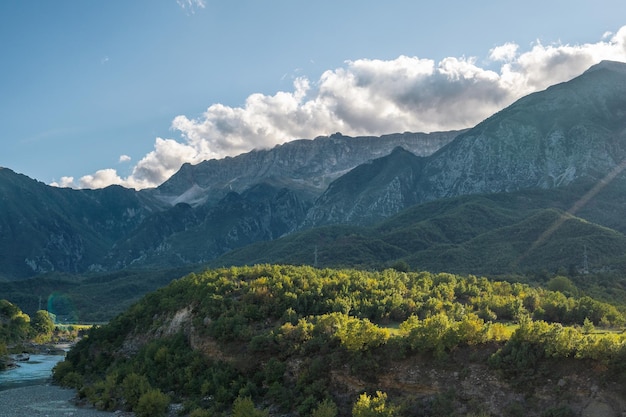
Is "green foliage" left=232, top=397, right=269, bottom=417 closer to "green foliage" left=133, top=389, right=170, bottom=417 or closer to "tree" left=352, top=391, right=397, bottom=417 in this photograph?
"tree" left=352, top=391, right=397, bottom=417

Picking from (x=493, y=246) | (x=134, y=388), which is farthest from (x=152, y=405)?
(x=493, y=246)

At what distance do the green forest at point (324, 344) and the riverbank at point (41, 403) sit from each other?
6.01 ft

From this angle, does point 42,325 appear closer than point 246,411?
No

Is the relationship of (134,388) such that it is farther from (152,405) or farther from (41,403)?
(41,403)

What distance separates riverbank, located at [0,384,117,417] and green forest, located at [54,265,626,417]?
1.83 m

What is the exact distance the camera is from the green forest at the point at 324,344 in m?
31.7

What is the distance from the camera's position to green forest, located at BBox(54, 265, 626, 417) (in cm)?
3170

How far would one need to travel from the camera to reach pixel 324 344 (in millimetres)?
39312

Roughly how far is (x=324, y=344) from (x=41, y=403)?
30044mm

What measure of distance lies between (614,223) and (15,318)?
170 m

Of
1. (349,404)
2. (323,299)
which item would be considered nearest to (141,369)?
(323,299)

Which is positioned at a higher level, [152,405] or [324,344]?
[324,344]

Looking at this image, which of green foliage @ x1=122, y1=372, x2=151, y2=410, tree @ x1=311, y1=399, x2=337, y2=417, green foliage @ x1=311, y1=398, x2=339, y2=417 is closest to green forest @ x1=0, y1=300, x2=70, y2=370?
green foliage @ x1=122, y1=372, x2=151, y2=410

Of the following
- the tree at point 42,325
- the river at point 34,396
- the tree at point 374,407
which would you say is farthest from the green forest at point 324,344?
the tree at point 42,325
